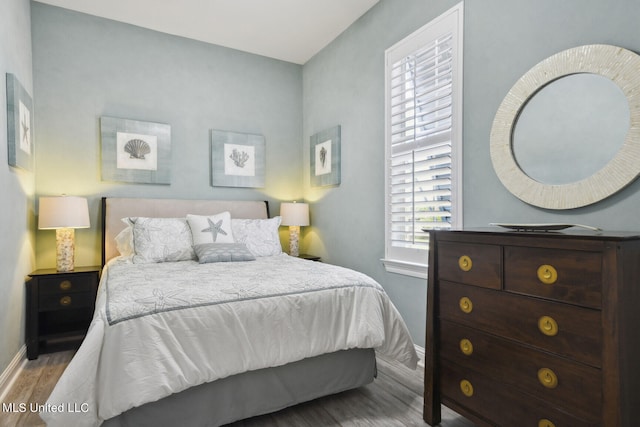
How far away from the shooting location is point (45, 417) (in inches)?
52.7

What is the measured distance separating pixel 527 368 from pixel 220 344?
1333 millimetres

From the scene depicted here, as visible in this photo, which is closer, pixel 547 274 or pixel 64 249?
pixel 547 274

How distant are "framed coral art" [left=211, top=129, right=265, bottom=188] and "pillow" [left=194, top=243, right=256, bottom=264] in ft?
3.77

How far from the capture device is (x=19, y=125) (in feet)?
8.36

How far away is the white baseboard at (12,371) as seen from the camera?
216cm

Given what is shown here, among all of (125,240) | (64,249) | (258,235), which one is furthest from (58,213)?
(258,235)

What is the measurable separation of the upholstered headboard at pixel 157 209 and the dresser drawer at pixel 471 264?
2.62 meters

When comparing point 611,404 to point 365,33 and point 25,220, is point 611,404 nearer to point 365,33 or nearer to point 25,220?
point 365,33

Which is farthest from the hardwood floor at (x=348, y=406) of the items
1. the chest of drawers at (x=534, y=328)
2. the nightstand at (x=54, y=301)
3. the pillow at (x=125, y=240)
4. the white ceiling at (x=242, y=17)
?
the white ceiling at (x=242, y=17)

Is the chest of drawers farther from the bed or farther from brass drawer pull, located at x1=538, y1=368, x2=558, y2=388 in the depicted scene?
the bed

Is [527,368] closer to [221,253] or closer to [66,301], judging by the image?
[221,253]

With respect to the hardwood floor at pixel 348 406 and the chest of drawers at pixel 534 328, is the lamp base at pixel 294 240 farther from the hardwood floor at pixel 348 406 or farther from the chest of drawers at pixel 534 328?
the chest of drawers at pixel 534 328

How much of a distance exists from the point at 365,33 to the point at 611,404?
317 cm

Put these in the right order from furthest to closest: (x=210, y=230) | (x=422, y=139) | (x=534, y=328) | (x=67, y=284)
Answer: (x=210, y=230)
(x=67, y=284)
(x=422, y=139)
(x=534, y=328)
